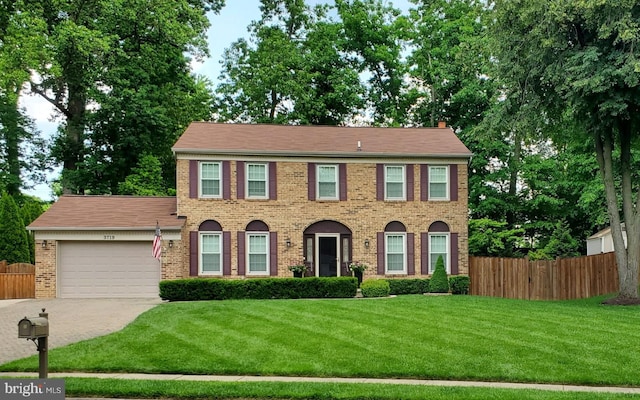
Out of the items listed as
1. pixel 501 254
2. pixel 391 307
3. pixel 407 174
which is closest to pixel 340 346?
pixel 391 307

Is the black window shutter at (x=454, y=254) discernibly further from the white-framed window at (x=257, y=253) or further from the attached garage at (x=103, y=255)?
the attached garage at (x=103, y=255)

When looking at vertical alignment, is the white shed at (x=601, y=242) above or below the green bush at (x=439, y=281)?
above

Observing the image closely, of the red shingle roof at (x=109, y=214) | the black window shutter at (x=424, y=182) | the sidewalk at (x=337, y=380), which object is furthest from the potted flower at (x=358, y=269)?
the sidewalk at (x=337, y=380)

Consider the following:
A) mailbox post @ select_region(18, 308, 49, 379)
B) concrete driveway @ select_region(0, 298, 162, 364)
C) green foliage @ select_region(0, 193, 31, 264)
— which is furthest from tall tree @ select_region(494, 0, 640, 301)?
green foliage @ select_region(0, 193, 31, 264)

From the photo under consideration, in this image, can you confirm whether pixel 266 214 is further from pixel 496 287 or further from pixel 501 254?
pixel 501 254

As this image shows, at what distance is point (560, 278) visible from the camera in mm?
23328

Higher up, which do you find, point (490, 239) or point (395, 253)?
point (490, 239)

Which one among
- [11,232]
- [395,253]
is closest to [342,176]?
[395,253]

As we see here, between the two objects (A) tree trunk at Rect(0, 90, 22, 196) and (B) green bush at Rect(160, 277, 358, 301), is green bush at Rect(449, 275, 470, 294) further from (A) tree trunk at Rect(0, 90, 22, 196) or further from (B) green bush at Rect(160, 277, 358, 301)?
(A) tree trunk at Rect(0, 90, 22, 196)

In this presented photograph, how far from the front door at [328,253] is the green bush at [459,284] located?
4741mm

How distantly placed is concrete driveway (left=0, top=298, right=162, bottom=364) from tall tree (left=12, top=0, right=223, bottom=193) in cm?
1393

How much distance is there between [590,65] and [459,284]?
1033cm

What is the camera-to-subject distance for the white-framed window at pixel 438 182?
27.2 m

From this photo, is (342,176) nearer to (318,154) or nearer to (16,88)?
(318,154)
